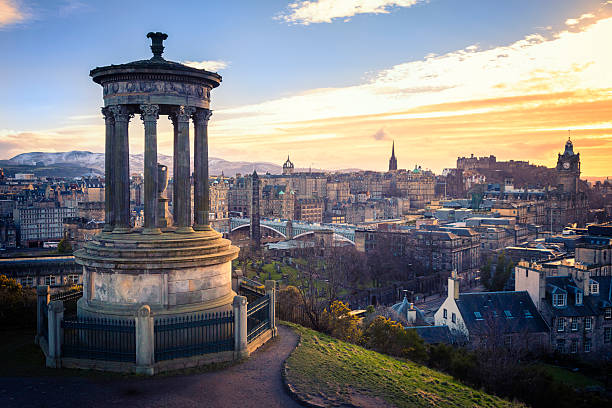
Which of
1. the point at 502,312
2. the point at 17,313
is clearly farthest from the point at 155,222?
the point at 502,312

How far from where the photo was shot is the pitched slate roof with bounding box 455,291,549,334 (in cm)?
3675

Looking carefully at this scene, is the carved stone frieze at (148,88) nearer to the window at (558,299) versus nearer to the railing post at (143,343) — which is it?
the railing post at (143,343)

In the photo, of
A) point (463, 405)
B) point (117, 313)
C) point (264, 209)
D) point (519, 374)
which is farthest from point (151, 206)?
point (264, 209)

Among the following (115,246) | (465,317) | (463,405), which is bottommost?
(465,317)

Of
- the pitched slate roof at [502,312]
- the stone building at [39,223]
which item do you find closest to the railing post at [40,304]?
the pitched slate roof at [502,312]

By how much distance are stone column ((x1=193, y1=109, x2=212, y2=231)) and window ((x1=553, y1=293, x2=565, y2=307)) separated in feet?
99.5

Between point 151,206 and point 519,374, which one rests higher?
point 151,206

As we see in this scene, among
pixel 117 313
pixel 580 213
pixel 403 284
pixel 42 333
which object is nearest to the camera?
pixel 117 313

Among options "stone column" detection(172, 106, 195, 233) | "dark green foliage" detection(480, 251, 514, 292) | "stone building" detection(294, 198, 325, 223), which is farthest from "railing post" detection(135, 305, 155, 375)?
"stone building" detection(294, 198, 325, 223)

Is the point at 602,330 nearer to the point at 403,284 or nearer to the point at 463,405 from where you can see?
the point at 463,405

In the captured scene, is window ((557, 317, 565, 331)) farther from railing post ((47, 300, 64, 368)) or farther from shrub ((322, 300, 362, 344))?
railing post ((47, 300, 64, 368))

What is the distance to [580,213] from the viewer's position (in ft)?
530

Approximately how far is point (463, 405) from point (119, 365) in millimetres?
9346

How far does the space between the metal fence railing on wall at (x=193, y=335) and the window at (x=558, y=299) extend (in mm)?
31233
